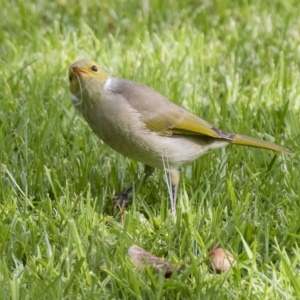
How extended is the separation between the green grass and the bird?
0.65 ft

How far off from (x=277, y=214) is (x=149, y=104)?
3.26ft

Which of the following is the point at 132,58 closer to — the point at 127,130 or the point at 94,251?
the point at 127,130

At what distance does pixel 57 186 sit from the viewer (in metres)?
5.09

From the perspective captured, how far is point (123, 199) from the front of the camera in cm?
501

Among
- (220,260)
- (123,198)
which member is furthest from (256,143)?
(220,260)

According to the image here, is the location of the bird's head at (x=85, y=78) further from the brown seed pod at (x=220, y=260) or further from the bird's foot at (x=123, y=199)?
the brown seed pod at (x=220, y=260)

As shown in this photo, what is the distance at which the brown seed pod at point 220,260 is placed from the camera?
410 cm

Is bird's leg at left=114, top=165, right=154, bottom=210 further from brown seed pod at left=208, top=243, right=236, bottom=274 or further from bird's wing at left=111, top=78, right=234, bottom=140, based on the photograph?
brown seed pod at left=208, top=243, right=236, bottom=274

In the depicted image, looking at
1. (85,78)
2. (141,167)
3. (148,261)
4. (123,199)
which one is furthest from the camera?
(141,167)

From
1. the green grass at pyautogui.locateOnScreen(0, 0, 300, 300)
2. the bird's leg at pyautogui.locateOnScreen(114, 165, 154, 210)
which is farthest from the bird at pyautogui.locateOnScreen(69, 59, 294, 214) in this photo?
the green grass at pyautogui.locateOnScreen(0, 0, 300, 300)

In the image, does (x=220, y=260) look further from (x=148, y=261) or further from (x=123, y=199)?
(x=123, y=199)

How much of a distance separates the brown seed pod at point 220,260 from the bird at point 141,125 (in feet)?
2.05

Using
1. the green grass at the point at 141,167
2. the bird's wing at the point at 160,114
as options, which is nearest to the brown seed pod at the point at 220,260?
the green grass at the point at 141,167

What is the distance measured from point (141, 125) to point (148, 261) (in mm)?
1019
